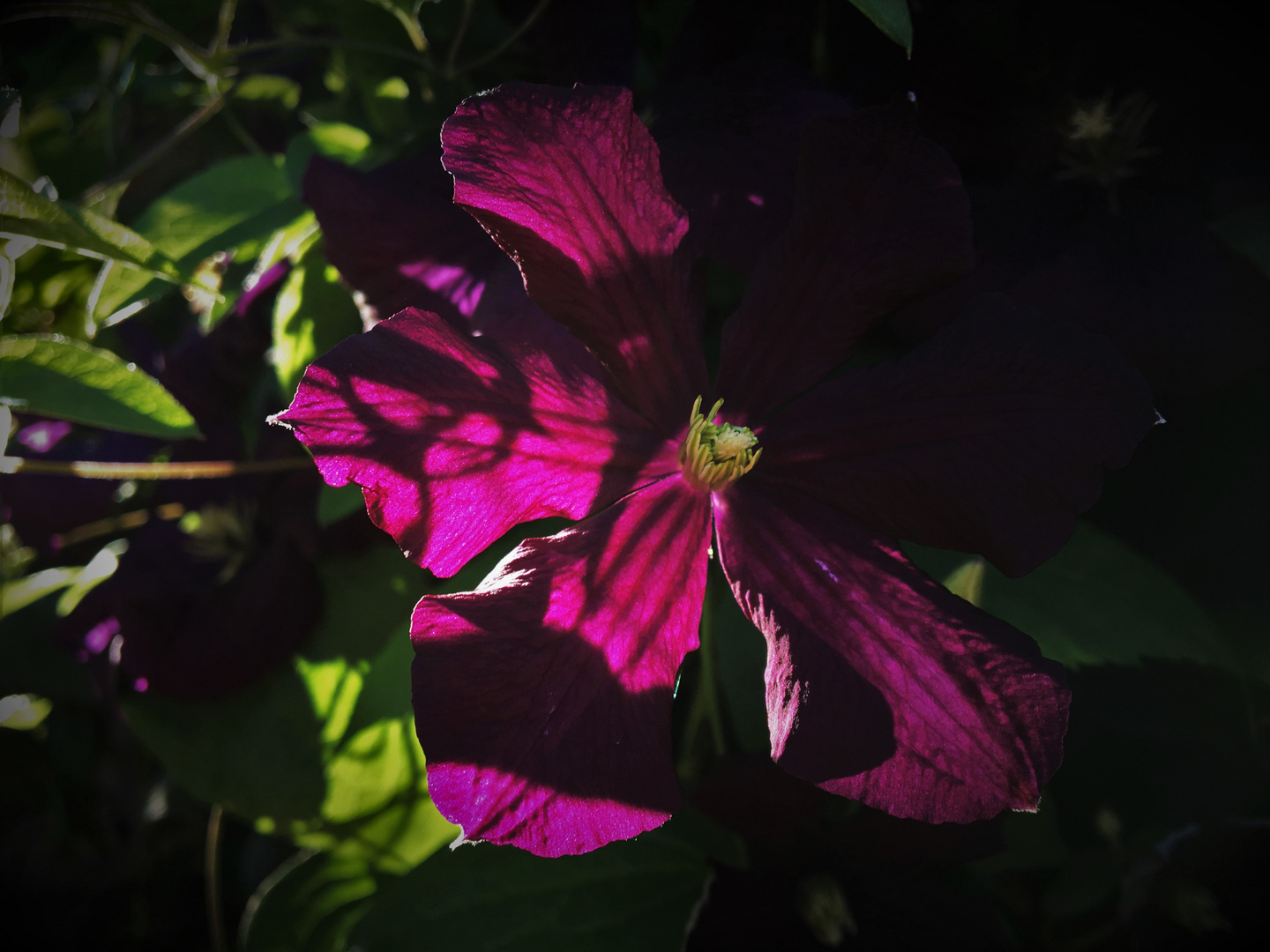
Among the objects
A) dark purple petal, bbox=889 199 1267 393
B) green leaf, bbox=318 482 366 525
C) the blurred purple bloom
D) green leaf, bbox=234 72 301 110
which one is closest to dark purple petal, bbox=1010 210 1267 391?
dark purple petal, bbox=889 199 1267 393

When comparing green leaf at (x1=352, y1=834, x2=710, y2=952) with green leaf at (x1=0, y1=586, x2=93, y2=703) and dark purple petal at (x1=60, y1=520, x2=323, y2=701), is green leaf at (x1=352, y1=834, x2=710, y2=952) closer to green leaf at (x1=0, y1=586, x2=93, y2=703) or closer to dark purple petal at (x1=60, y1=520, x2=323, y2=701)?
dark purple petal at (x1=60, y1=520, x2=323, y2=701)

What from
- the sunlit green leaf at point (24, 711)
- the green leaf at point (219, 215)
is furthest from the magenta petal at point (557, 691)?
the sunlit green leaf at point (24, 711)

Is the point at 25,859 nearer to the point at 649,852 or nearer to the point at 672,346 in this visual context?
the point at 649,852

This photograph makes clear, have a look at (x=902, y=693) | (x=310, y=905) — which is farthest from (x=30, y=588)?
(x=902, y=693)

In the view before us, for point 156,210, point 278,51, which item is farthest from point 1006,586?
point 278,51

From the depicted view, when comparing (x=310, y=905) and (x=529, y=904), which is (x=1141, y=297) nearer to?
(x=529, y=904)
